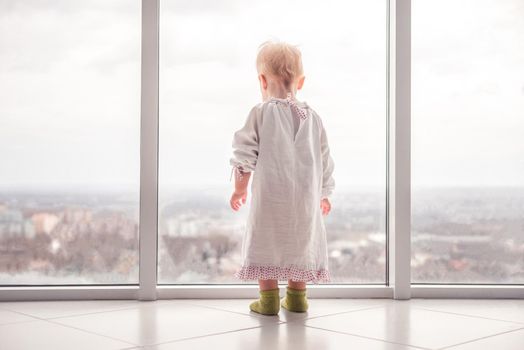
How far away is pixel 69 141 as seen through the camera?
2.39 meters

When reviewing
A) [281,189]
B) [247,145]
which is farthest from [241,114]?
[281,189]

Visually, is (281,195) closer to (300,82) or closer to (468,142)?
(300,82)

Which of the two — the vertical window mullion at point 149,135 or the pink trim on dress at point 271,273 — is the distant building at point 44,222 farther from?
the pink trim on dress at point 271,273

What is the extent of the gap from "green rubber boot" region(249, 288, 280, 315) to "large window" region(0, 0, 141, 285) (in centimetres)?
53

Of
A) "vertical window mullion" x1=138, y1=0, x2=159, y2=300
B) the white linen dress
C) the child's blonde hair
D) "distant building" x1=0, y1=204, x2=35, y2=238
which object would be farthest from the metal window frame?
the child's blonde hair

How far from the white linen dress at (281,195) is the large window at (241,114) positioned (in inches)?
11.5

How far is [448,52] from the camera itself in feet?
8.16

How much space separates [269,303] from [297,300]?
0.34 ft

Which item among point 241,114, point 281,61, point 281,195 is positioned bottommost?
point 281,195

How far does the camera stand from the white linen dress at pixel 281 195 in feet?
6.90

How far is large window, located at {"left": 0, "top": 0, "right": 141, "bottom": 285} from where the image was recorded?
2.37m

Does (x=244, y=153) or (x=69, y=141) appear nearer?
(x=244, y=153)

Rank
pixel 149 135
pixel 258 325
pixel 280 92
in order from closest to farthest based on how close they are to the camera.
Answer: pixel 258 325 → pixel 280 92 → pixel 149 135

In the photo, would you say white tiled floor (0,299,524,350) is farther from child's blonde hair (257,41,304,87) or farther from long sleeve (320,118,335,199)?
child's blonde hair (257,41,304,87)
